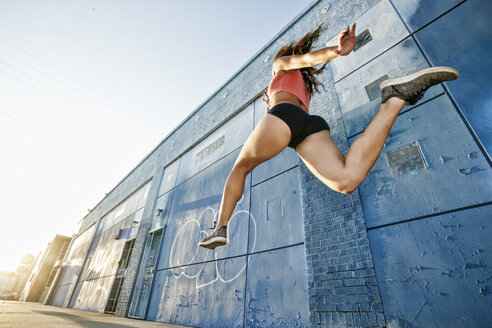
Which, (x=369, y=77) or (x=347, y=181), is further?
(x=369, y=77)

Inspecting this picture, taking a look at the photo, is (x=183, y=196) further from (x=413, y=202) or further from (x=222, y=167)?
(x=413, y=202)

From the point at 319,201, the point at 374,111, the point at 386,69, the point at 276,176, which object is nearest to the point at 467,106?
the point at 374,111

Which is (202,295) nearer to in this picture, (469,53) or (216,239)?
(216,239)

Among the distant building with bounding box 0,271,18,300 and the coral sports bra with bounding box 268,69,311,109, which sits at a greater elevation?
the coral sports bra with bounding box 268,69,311,109

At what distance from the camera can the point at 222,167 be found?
16.3ft

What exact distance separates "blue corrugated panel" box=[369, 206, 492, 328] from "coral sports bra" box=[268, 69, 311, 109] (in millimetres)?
1618

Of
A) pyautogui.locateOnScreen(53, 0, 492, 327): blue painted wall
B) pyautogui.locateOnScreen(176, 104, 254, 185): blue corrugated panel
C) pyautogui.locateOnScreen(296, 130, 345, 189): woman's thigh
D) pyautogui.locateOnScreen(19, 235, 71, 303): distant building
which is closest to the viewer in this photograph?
pyautogui.locateOnScreen(296, 130, 345, 189): woman's thigh

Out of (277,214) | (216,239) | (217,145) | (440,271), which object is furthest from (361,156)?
(217,145)

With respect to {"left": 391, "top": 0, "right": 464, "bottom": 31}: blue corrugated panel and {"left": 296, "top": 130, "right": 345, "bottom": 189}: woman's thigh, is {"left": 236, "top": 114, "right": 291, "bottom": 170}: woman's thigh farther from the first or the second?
{"left": 391, "top": 0, "right": 464, "bottom": 31}: blue corrugated panel

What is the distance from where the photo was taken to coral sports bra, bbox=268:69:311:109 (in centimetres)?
171

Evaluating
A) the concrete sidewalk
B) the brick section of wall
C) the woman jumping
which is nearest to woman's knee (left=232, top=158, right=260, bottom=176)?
the woman jumping

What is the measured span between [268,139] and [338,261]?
1.71 meters

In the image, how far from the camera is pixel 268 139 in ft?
4.63

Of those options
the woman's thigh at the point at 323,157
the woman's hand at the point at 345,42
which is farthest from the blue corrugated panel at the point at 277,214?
the woman's hand at the point at 345,42
